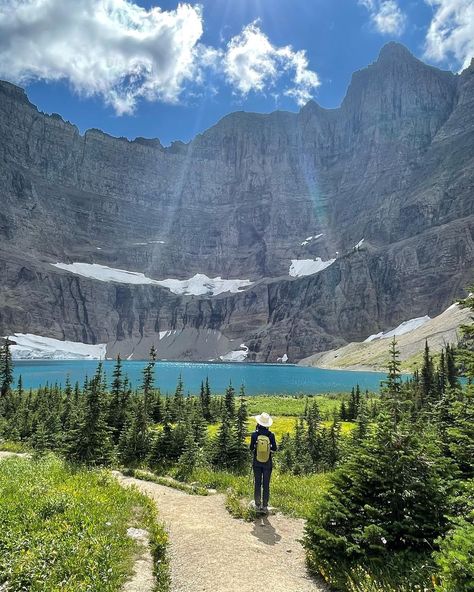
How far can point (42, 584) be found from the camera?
20.9 feet

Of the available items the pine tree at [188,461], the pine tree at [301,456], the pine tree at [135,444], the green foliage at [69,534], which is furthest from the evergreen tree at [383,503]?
the pine tree at [301,456]

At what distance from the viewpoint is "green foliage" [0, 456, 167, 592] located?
6.66 meters

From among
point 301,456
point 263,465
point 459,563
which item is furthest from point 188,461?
point 459,563

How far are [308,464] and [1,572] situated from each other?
74.3 ft

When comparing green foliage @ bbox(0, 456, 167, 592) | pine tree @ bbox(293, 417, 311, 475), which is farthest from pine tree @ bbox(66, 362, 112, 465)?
pine tree @ bbox(293, 417, 311, 475)

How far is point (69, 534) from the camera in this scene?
26.2ft

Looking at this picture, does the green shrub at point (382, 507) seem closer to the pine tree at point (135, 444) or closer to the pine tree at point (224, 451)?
the pine tree at point (224, 451)

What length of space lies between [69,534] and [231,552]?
3214 millimetres

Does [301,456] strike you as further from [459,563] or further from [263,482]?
[459,563]

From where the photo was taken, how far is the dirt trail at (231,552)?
733cm

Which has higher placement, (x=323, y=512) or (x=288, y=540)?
(x=323, y=512)

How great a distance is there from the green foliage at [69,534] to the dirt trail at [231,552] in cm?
51

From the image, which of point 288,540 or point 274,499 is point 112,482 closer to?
point 274,499

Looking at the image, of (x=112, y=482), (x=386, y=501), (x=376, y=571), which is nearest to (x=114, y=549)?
(x=376, y=571)
